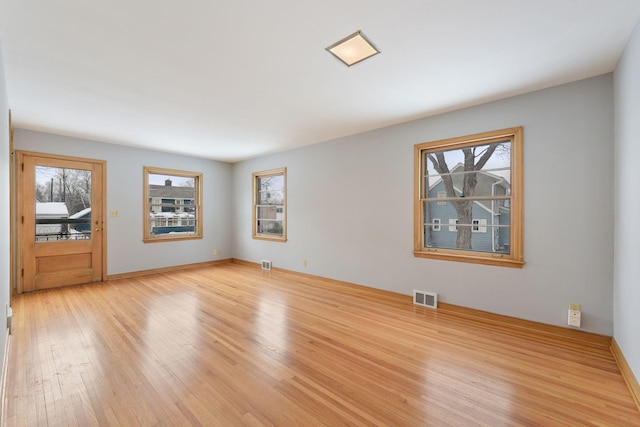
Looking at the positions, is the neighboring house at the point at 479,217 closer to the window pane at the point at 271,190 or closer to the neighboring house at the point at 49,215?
the window pane at the point at 271,190

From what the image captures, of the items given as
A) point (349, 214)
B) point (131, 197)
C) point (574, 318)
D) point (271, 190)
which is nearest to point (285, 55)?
point (349, 214)

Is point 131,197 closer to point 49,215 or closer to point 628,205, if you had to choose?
point 49,215

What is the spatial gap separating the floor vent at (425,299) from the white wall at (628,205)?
1571mm

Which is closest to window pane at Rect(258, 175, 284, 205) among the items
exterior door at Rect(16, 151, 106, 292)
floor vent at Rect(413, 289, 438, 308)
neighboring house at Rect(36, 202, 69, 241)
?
exterior door at Rect(16, 151, 106, 292)

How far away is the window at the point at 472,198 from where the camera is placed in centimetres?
299

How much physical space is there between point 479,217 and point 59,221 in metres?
6.36

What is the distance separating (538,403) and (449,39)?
2599 millimetres

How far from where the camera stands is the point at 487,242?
3.21 m

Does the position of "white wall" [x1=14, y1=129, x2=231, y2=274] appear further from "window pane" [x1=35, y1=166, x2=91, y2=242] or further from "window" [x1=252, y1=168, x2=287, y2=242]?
"window" [x1=252, y1=168, x2=287, y2=242]

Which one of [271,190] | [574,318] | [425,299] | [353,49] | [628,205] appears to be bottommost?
[425,299]

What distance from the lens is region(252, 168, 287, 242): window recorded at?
5.61m

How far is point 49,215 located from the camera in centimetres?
437

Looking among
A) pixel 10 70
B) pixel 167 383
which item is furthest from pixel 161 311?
pixel 10 70

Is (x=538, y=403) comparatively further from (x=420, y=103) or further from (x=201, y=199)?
(x=201, y=199)
